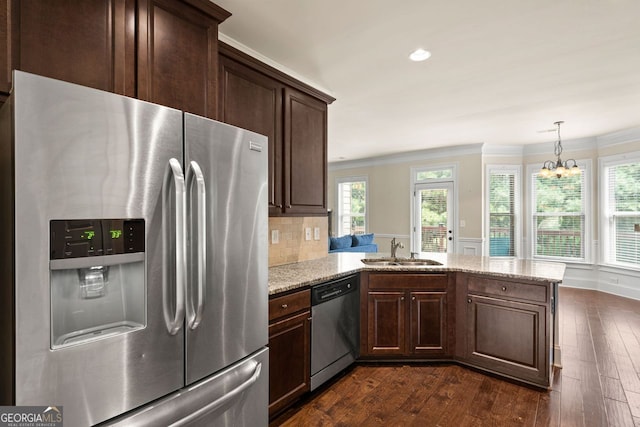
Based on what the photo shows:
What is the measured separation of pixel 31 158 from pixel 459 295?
299 cm

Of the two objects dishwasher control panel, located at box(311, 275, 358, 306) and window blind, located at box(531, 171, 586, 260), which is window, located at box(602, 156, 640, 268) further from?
dishwasher control panel, located at box(311, 275, 358, 306)

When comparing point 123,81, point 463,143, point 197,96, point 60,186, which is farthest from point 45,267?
point 463,143

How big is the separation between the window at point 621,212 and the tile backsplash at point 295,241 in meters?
5.00

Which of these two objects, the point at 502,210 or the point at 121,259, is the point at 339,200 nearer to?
the point at 502,210

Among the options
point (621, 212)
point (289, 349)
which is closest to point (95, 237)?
point (289, 349)

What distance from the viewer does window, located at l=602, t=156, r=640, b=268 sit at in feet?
17.2

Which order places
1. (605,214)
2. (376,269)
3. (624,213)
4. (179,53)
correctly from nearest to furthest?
(179,53) < (376,269) < (624,213) < (605,214)

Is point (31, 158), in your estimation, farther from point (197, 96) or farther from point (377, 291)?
point (377, 291)

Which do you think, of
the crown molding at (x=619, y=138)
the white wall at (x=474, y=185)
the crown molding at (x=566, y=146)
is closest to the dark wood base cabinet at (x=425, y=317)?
the white wall at (x=474, y=185)

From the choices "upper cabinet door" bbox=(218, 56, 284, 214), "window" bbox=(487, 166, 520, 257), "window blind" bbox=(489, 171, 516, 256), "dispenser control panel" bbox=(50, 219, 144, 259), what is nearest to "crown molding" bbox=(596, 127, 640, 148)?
"window" bbox=(487, 166, 520, 257)

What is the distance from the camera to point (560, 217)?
6.17 meters

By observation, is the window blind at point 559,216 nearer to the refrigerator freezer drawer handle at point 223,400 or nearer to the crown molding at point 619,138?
the crown molding at point 619,138

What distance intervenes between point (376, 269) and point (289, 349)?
3.62 ft

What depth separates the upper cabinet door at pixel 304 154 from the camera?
A: 278cm
